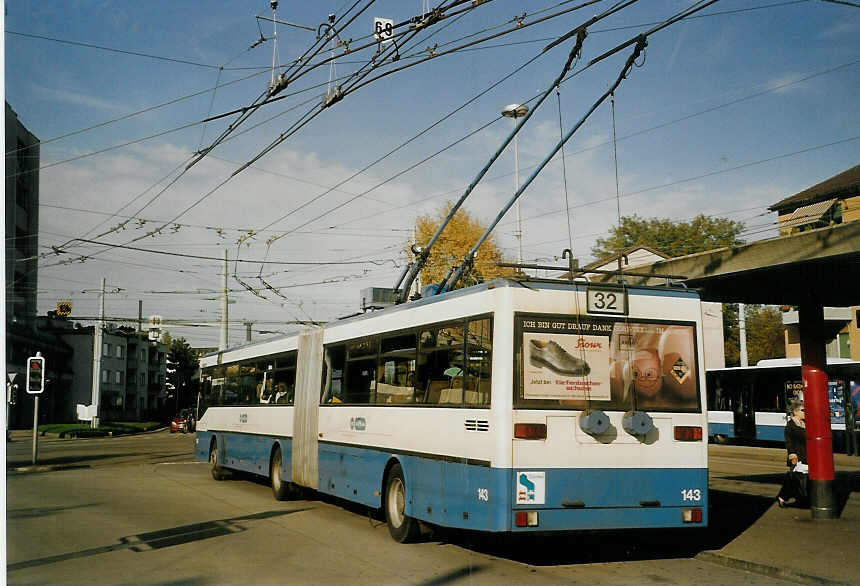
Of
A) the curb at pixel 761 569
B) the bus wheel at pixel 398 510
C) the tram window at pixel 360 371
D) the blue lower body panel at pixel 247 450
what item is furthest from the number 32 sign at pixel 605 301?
the blue lower body panel at pixel 247 450

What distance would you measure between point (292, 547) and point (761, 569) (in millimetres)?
5490

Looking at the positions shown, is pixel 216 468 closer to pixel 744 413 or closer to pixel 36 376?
pixel 36 376

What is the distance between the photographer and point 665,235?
6594 cm

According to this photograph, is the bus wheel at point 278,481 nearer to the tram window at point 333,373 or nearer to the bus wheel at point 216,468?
the tram window at point 333,373

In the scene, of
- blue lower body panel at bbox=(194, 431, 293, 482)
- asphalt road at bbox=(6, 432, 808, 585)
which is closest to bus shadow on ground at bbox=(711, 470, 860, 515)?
asphalt road at bbox=(6, 432, 808, 585)

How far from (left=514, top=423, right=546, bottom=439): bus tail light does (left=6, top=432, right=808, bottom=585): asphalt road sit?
146cm

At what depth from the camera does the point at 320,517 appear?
1430 centimetres

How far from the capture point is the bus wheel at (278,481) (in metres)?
16.8

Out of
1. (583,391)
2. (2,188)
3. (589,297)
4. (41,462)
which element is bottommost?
(41,462)

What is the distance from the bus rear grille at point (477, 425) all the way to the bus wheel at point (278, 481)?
7.67m

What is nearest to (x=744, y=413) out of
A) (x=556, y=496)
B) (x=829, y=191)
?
(x=829, y=191)

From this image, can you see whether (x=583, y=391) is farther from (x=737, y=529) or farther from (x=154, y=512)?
(x=154, y=512)

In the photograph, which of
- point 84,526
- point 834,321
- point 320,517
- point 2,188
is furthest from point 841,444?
point 2,188

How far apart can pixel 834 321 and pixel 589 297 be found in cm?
3788
